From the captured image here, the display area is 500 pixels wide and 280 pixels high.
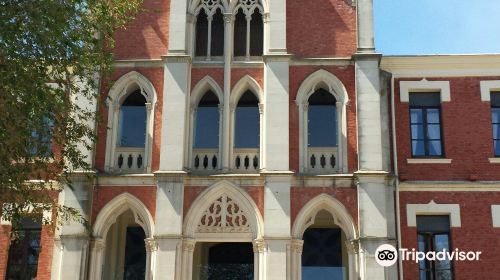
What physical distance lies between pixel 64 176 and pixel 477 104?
1335 centimetres

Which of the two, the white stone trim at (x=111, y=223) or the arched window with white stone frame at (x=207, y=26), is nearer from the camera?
the white stone trim at (x=111, y=223)

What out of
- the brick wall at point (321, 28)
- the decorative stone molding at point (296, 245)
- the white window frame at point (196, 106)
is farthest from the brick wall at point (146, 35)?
the decorative stone molding at point (296, 245)

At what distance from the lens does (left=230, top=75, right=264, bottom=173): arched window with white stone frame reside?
20812 millimetres

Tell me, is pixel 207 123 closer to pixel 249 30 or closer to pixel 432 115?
pixel 249 30

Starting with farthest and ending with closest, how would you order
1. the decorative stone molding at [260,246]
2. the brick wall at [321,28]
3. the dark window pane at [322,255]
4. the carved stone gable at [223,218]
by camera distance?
the dark window pane at [322,255], the brick wall at [321,28], the carved stone gable at [223,218], the decorative stone molding at [260,246]

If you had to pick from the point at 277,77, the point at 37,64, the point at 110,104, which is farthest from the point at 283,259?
the point at 37,64

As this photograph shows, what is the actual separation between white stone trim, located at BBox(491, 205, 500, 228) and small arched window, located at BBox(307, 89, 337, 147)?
5.29 metres

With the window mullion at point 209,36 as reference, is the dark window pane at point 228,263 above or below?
below

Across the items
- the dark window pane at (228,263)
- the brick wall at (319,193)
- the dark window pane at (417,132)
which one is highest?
the dark window pane at (417,132)

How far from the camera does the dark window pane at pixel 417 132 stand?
72.2 ft

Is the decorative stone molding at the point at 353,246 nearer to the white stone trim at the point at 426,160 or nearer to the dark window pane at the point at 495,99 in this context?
the white stone trim at the point at 426,160

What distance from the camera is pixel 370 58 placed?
21.0 meters

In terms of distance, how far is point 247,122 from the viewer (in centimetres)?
2161

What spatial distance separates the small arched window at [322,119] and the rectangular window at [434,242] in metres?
3.82
